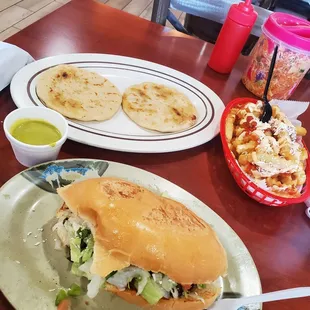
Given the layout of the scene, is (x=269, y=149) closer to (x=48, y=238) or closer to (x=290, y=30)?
(x=290, y=30)

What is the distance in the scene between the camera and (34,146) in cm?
97

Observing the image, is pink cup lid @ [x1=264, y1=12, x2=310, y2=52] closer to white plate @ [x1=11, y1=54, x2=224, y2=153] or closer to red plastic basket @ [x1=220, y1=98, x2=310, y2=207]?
white plate @ [x1=11, y1=54, x2=224, y2=153]

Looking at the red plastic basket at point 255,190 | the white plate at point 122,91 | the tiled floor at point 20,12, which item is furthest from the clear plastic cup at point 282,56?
the tiled floor at point 20,12

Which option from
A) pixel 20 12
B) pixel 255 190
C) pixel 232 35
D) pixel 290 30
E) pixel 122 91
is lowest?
pixel 20 12

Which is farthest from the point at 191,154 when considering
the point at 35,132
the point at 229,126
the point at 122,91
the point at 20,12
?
the point at 20,12

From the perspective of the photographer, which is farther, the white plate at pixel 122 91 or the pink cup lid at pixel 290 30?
the pink cup lid at pixel 290 30

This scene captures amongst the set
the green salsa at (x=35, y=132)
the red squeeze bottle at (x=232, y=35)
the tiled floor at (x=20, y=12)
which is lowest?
the tiled floor at (x=20, y=12)

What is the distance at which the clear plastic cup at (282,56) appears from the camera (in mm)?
1490

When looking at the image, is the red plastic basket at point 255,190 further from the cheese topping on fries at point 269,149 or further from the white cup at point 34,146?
the white cup at point 34,146

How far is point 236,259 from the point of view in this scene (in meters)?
1.00

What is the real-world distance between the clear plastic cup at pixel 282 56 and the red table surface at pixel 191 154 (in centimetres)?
11

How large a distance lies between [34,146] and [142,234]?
0.38m

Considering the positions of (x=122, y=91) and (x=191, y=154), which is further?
(x=122, y=91)

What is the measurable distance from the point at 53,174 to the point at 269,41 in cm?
107
